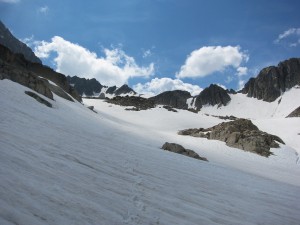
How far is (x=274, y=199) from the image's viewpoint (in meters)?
10.8

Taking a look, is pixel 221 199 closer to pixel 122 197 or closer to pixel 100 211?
pixel 122 197

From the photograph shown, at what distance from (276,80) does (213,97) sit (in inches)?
1251

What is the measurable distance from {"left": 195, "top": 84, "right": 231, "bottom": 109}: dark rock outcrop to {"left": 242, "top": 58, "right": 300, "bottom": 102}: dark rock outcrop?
1576 cm

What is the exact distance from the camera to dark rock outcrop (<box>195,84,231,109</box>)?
15988cm

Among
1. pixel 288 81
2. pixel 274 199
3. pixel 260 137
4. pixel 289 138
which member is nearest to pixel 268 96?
pixel 288 81

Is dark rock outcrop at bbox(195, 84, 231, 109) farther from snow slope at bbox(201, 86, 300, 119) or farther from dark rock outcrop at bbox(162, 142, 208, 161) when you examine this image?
dark rock outcrop at bbox(162, 142, 208, 161)

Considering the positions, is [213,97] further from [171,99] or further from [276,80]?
[276,80]

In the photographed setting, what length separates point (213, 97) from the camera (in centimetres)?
16238

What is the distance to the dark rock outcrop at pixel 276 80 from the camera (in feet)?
493

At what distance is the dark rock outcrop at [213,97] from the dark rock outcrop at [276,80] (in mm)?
15760

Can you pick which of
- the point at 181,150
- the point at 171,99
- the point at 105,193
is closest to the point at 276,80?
the point at 171,99

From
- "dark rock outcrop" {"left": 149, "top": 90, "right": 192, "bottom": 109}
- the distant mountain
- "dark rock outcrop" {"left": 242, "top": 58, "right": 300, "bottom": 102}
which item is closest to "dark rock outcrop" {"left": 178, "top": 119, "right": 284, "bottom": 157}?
"dark rock outcrop" {"left": 149, "top": 90, "right": 192, "bottom": 109}

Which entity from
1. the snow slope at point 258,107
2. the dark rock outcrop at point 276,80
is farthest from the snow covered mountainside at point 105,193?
the dark rock outcrop at point 276,80

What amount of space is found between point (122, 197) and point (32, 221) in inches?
103
